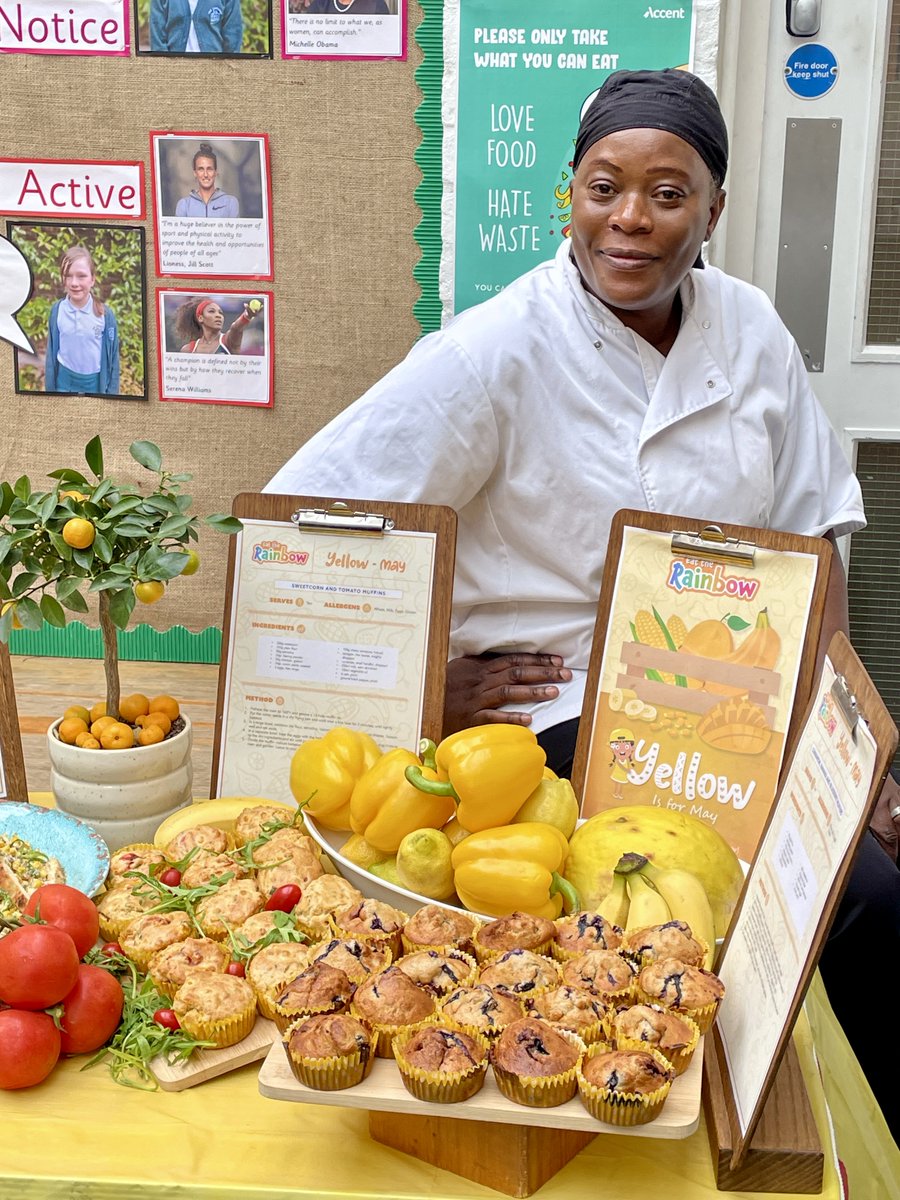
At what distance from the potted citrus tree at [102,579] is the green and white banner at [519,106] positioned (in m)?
1.67

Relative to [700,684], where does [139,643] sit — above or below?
below

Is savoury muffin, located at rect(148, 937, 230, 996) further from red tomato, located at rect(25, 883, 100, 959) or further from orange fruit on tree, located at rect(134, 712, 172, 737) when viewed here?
orange fruit on tree, located at rect(134, 712, 172, 737)

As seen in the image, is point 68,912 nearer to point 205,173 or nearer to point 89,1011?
point 89,1011

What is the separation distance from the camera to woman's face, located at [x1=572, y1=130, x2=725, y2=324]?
1449 millimetres

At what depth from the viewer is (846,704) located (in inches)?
32.4

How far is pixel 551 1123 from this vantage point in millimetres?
752

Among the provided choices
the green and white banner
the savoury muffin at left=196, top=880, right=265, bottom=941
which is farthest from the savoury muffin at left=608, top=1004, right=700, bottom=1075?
the green and white banner

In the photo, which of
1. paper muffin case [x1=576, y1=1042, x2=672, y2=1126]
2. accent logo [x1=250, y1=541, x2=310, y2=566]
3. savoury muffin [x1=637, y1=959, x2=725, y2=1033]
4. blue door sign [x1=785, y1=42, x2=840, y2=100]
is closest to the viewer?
paper muffin case [x1=576, y1=1042, x2=672, y2=1126]

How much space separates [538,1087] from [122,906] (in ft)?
1.47

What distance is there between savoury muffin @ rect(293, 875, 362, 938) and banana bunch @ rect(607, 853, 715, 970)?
0.22 m

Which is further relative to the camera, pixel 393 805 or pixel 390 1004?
pixel 393 805

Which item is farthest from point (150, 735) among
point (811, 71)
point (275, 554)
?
point (811, 71)

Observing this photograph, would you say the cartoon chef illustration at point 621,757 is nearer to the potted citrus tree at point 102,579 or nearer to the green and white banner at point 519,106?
the potted citrus tree at point 102,579

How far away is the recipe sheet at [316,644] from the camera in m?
1.28
